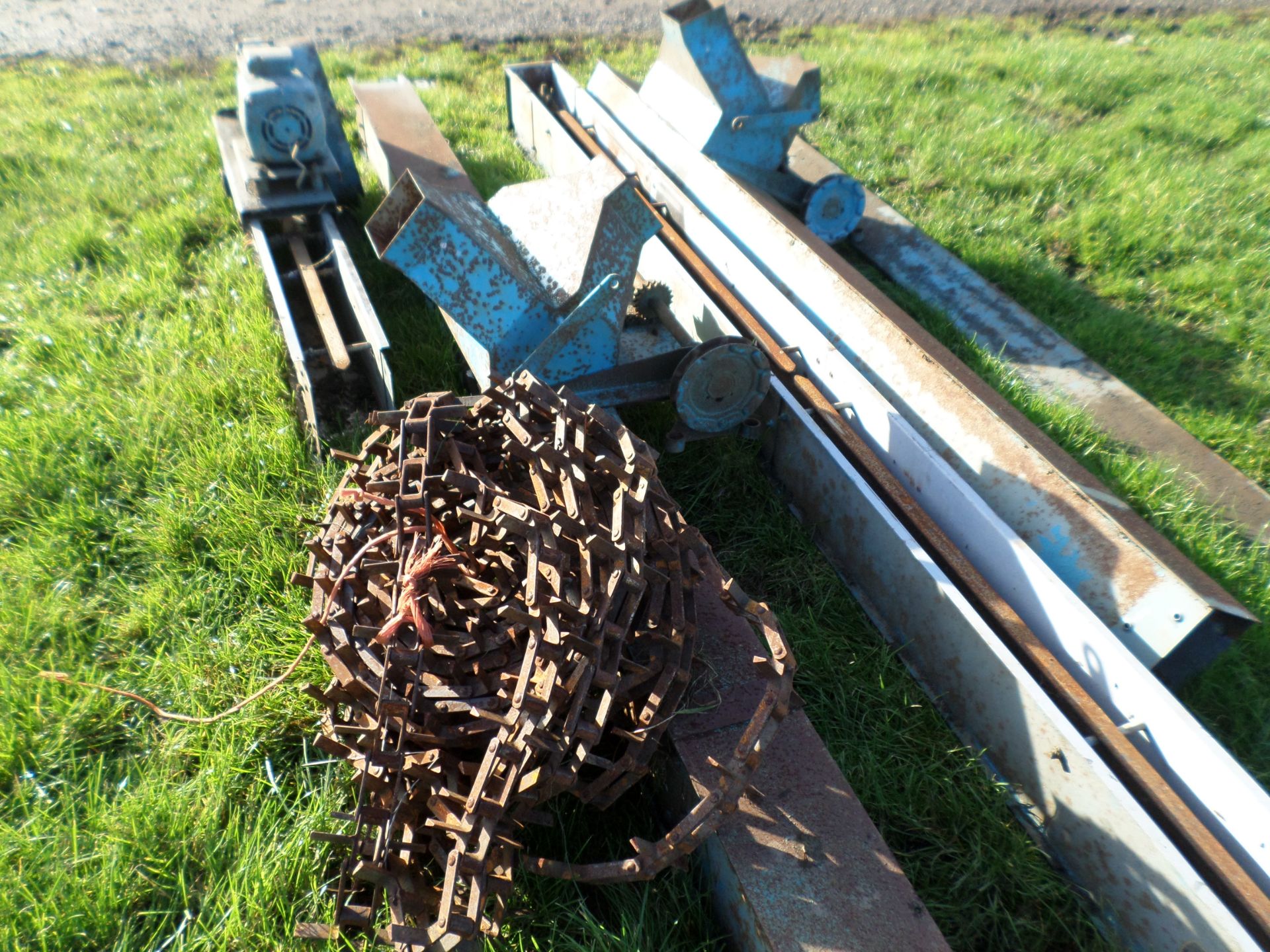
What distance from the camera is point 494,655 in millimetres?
1985

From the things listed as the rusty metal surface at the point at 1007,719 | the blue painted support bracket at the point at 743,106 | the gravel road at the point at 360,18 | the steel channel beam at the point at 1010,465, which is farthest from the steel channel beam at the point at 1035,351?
the gravel road at the point at 360,18

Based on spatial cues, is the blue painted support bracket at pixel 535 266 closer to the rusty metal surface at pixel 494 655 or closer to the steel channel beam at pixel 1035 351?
the rusty metal surface at pixel 494 655

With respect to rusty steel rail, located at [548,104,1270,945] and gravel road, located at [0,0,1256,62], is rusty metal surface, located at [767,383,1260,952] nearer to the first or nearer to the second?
rusty steel rail, located at [548,104,1270,945]

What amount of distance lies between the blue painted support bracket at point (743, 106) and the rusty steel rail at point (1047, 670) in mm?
1441

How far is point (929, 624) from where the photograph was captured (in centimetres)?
250

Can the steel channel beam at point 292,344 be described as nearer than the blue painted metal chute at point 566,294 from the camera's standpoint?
No

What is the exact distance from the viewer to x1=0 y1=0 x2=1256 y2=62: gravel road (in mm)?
7875

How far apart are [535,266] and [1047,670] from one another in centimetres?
235

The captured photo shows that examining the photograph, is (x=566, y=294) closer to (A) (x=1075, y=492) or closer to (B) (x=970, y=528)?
(B) (x=970, y=528)

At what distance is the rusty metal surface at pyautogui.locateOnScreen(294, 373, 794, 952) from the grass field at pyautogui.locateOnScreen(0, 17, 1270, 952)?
0.33 meters

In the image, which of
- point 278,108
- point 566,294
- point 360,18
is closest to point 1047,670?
point 566,294

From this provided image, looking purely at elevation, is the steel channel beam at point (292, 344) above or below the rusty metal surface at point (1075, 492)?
above

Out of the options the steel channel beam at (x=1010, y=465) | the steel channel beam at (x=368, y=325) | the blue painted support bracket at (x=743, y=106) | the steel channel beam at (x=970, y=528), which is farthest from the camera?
the blue painted support bracket at (x=743, y=106)

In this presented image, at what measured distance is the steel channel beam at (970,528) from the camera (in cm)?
189
